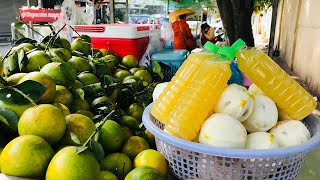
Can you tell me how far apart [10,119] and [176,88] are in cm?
73

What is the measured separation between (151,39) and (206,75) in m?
2.23

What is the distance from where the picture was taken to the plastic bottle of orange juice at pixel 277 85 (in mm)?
1402

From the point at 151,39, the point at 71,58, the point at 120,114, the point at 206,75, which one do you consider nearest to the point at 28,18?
the point at 151,39

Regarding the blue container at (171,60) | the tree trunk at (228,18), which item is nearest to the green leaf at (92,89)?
the blue container at (171,60)

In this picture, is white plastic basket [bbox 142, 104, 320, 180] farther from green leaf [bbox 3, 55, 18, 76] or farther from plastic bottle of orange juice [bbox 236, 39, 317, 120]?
green leaf [bbox 3, 55, 18, 76]

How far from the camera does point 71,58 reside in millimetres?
2158

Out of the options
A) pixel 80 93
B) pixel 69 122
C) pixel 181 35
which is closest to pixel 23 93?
pixel 69 122

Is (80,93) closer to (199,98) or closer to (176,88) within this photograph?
(176,88)

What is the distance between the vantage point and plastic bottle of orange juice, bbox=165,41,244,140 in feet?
4.09

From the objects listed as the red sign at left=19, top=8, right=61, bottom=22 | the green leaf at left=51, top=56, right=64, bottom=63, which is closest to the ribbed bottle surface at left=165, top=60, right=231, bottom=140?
the green leaf at left=51, top=56, right=64, bottom=63

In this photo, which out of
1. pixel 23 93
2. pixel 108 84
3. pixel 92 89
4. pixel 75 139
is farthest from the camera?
pixel 108 84

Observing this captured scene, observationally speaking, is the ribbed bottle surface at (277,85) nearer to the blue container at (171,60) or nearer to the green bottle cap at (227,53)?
the green bottle cap at (227,53)

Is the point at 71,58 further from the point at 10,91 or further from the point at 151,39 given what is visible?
the point at 151,39

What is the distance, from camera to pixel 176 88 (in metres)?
1.43
